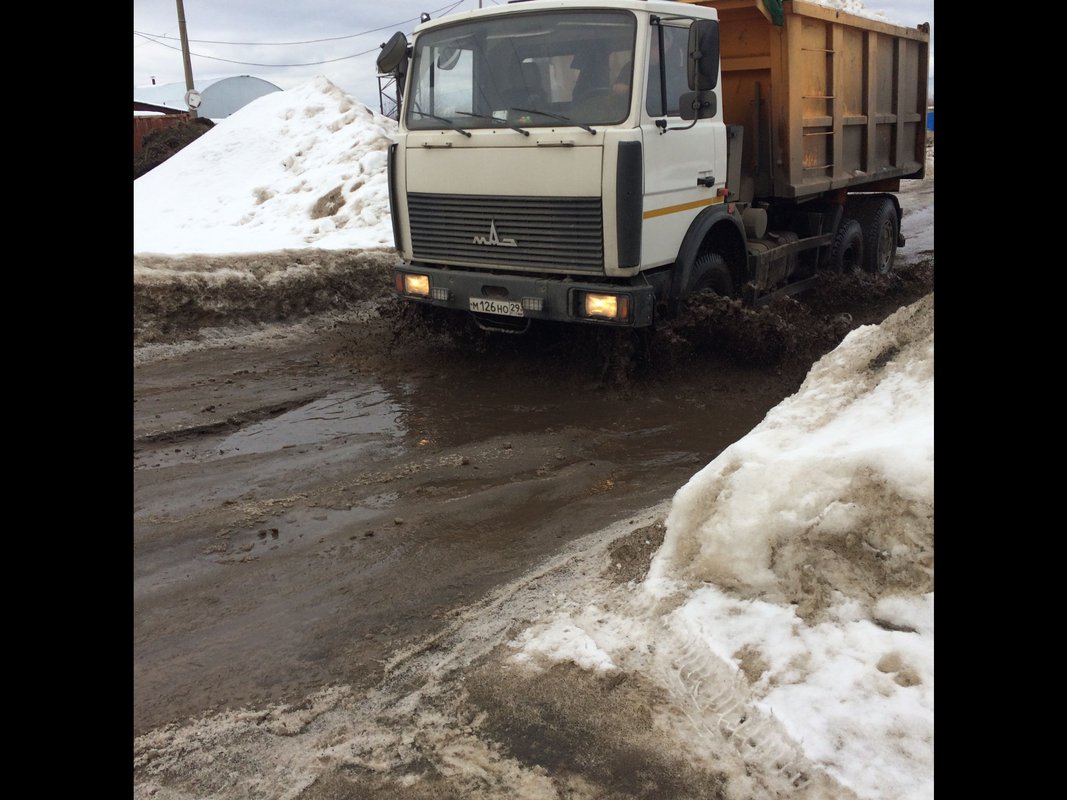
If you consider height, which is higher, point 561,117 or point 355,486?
point 561,117

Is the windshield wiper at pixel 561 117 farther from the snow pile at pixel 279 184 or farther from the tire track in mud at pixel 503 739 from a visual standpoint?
the snow pile at pixel 279 184

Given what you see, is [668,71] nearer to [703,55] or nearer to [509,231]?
[703,55]

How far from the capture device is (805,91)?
802 cm

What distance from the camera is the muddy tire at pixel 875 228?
34.3 feet

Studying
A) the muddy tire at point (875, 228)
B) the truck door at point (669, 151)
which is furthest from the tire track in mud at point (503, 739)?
the muddy tire at point (875, 228)

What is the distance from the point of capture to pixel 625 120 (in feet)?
19.5

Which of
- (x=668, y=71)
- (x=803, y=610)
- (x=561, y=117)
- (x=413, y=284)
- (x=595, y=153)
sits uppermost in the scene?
(x=668, y=71)

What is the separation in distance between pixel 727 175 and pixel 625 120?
1739 millimetres

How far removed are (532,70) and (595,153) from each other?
83cm

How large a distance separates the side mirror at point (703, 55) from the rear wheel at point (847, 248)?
12.8 feet

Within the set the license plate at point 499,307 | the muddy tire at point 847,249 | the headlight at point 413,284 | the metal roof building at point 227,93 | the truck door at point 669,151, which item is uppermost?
the metal roof building at point 227,93

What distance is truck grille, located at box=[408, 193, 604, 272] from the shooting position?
608cm

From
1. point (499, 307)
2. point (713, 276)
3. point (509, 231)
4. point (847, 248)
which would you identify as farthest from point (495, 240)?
point (847, 248)
